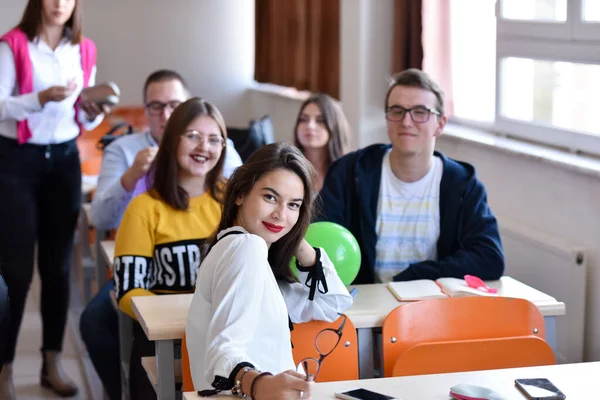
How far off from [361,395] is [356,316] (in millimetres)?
551

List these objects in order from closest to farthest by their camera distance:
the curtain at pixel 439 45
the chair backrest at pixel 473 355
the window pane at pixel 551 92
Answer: the chair backrest at pixel 473 355
the window pane at pixel 551 92
the curtain at pixel 439 45

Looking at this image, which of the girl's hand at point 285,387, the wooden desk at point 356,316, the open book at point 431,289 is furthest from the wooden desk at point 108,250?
the girl's hand at point 285,387

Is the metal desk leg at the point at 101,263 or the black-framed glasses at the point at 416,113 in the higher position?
the black-framed glasses at the point at 416,113

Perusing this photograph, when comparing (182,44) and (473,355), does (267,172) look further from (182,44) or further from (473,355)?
(182,44)

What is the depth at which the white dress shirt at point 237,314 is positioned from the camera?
1.77m

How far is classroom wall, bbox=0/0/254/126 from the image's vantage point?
6.57 m

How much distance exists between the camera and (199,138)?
281cm

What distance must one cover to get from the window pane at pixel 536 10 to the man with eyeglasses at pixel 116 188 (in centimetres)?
128

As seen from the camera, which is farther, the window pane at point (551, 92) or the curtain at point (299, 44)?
the curtain at point (299, 44)

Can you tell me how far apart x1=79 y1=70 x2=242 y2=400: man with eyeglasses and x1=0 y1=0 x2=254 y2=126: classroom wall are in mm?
3116

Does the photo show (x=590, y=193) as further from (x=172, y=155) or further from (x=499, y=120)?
(x=172, y=155)

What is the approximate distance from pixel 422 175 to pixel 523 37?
1.02m

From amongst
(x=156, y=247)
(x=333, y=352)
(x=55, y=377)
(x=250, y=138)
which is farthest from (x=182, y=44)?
(x=333, y=352)

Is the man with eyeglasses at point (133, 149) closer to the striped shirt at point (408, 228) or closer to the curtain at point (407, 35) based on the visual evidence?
the striped shirt at point (408, 228)
